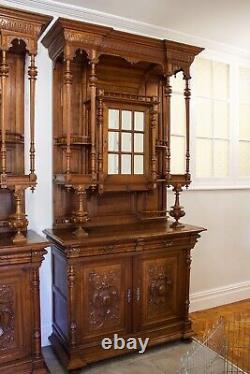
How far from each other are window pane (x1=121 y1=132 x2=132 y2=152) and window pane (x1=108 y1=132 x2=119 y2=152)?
5 cm

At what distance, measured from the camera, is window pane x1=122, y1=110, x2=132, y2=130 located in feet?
8.84

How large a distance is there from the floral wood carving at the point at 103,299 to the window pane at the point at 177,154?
131 centimetres

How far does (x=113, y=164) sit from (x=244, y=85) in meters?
1.96

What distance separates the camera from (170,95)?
9.86 ft

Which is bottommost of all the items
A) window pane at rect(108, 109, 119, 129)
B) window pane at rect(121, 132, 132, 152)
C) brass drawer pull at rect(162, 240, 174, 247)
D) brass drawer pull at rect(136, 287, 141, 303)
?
brass drawer pull at rect(136, 287, 141, 303)

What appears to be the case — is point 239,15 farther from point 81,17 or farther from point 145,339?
point 145,339

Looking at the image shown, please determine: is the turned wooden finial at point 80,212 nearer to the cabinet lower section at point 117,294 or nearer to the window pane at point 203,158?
the cabinet lower section at point 117,294

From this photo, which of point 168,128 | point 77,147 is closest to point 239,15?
point 168,128

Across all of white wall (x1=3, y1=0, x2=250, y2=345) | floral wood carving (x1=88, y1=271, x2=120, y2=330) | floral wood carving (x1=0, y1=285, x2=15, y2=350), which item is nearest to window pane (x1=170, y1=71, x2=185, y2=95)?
white wall (x1=3, y1=0, x2=250, y2=345)

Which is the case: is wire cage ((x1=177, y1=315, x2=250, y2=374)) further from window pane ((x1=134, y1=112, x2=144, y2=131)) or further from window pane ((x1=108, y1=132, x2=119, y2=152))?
window pane ((x1=134, y1=112, x2=144, y2=131))

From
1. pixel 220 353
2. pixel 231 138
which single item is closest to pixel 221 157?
pixel 231 138

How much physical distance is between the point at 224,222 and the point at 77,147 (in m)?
1.81

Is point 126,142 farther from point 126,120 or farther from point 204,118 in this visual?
point 204,118

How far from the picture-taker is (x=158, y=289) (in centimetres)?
262
